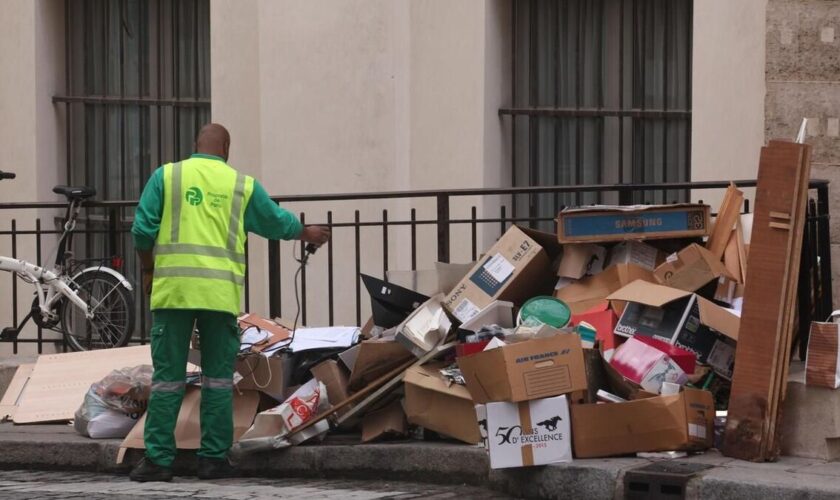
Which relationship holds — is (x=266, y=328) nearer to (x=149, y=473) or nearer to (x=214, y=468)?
(x=214, y=468)

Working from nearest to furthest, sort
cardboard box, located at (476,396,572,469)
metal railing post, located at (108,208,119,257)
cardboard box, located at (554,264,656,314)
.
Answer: cardboard box, located at (476,396,572,469)
cardboard box, located at (554,264,656,314)
metal railing post, located at (108,208,119,257)

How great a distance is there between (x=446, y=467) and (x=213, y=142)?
1.93 m

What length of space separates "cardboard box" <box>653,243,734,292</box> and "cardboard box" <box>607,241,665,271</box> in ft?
0.71

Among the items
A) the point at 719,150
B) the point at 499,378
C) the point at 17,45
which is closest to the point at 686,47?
the point at 719,150

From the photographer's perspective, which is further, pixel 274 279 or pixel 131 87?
pixel 131 87

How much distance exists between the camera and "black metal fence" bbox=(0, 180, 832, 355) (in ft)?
31.0

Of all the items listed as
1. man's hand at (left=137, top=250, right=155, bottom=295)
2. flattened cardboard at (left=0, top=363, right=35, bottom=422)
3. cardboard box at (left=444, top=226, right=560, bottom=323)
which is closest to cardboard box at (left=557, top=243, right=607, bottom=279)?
cardboard box at (left=444, top=226, right=560, bottom=323)

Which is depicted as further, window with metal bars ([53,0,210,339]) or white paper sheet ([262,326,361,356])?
window with metal bars ([53,0,210,339])

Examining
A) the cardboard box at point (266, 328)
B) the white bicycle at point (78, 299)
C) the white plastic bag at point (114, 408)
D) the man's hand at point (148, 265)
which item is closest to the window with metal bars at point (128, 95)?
the white bicycle at point (78, 299)

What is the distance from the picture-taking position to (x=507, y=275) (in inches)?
314

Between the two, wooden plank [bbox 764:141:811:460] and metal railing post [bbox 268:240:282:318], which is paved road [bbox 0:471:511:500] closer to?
wooden plank [bbox 764:141:811:460]

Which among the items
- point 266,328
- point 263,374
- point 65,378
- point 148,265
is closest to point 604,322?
point 263,374

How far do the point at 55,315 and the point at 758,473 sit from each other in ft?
17.4

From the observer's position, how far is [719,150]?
9.69 meters
